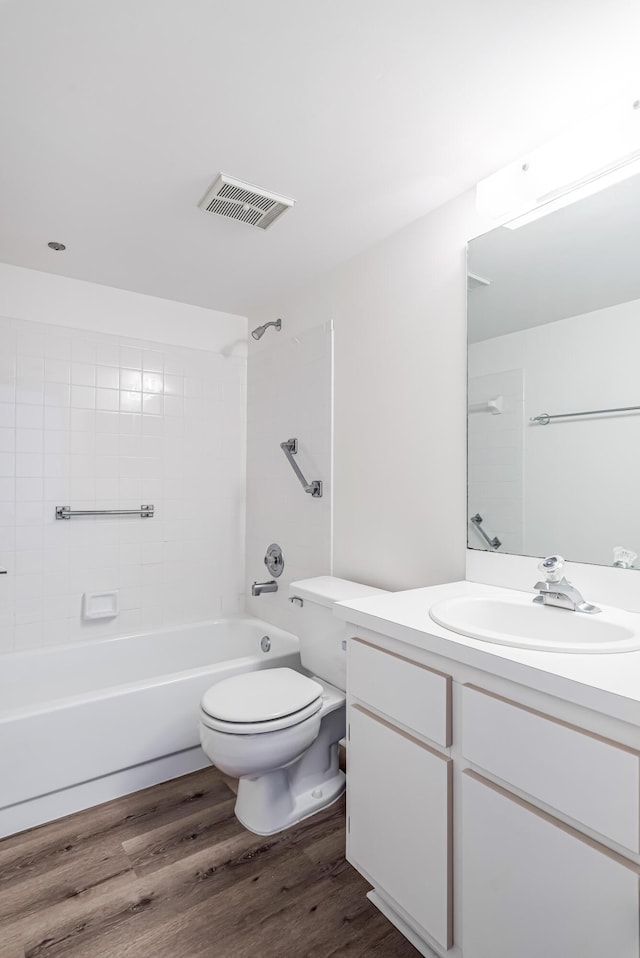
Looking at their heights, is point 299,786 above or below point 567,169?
below

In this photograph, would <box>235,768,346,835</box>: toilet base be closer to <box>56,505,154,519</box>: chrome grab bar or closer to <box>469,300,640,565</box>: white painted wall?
<box>469,300,640,565</box>: white painted wall

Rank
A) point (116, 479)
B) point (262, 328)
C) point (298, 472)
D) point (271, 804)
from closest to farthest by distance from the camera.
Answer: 1. point (271, 804)
2. point (298, 472)
3. point (116, 479)
4. point (262, 328)

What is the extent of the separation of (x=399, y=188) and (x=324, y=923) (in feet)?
7.42

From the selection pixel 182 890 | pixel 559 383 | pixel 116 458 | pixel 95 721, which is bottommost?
Answer: pixel 182 890

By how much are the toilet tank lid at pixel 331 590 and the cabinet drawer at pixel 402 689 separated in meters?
0.52

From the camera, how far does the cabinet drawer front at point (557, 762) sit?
32.4 inches

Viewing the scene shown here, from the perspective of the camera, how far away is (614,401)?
4.51 ft

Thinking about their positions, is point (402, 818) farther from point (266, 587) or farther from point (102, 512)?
point (102, 512)

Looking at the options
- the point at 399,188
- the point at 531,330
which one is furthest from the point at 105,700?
the point at 399,188

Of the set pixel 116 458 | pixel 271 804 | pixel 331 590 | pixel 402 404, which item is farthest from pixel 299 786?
pixel 116 458

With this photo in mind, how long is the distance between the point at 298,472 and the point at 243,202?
1.20m

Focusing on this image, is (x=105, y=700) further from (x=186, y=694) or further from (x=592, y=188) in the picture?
(x=592, y=188)

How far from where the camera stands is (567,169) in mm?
1470

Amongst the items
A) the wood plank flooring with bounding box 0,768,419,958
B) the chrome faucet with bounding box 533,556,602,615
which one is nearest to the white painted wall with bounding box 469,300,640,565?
the chrome faucet with bounding box 533,556,602,615
